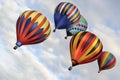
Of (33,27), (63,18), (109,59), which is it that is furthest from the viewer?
(109,59)

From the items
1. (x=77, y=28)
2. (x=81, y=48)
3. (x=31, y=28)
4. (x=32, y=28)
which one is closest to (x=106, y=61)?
(x=77, y=28)

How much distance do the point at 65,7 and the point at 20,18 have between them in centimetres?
981

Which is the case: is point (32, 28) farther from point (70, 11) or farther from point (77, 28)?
point (77, 28)

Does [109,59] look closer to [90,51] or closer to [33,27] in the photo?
[90,51]

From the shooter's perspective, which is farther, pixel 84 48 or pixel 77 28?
pixel 77 28

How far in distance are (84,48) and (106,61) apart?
37.6 ft

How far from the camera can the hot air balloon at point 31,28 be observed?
5212cm

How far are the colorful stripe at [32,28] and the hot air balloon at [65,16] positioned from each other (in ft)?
23.1

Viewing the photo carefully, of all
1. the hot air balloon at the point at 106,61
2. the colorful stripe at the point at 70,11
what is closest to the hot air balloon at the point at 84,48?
the colorful stripe at the point at 70,11

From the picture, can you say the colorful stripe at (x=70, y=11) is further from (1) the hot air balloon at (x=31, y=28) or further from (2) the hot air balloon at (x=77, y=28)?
(1) the hot air balloon at (x=31, y=28)

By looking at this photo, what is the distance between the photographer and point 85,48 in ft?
176

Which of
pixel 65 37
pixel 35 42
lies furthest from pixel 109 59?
pixel 35 42

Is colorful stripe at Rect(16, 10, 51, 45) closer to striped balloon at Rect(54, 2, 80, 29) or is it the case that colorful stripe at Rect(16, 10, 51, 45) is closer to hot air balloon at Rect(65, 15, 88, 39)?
striped balloon at Rect(54, 2, 80, 29)

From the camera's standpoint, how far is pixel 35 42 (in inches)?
2082
